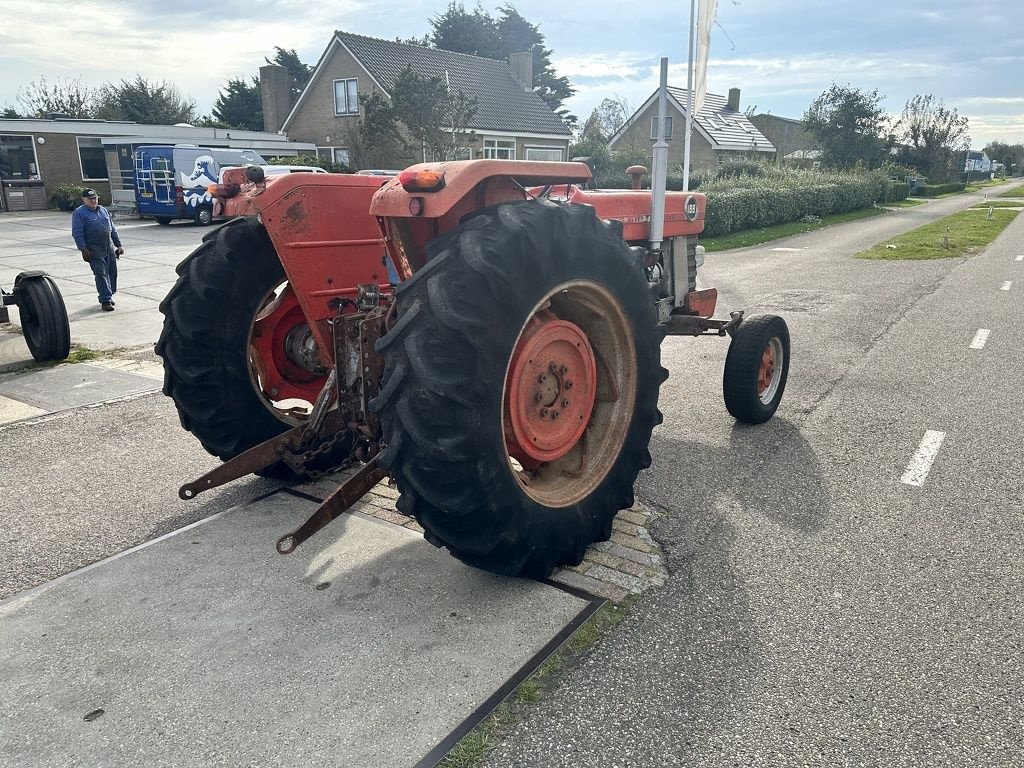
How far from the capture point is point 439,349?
2.54 meters

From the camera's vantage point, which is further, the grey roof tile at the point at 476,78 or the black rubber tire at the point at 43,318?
the grey roof tile at the point at 476,78

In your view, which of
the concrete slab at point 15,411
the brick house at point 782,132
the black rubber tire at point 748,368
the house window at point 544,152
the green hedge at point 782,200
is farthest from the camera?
the brick house at point 782,132

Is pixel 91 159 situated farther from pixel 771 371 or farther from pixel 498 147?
pixel 771 371

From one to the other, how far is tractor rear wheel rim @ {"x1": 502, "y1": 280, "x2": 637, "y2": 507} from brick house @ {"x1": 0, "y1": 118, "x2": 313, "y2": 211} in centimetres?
2739

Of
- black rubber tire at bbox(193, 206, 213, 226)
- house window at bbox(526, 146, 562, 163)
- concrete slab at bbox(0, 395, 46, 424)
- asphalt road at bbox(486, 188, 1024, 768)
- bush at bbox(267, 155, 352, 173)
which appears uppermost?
house window at bbox(526, 146, 562, 163)

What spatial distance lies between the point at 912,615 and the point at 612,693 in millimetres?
1343

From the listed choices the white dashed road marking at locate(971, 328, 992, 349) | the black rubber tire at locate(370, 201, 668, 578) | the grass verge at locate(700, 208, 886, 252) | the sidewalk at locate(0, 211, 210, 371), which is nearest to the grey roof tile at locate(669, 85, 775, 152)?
the grass verge at locate(700, 208, 886, 252)

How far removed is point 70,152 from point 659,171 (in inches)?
1226

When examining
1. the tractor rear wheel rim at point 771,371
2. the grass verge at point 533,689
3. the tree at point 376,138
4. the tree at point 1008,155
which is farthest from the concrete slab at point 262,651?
the tree at point 1008,155

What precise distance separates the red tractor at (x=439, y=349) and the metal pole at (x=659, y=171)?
0.54 m

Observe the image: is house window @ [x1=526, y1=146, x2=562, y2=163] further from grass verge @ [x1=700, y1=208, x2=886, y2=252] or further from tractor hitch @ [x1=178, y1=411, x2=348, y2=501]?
tractor hitch @ [x1=178, y1=411, x2=348, y2=501]

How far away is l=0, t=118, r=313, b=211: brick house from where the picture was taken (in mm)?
27297

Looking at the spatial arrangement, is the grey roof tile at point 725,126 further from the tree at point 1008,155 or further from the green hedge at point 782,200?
the tree at point 1008,155

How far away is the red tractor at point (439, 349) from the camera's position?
2.58 metres
